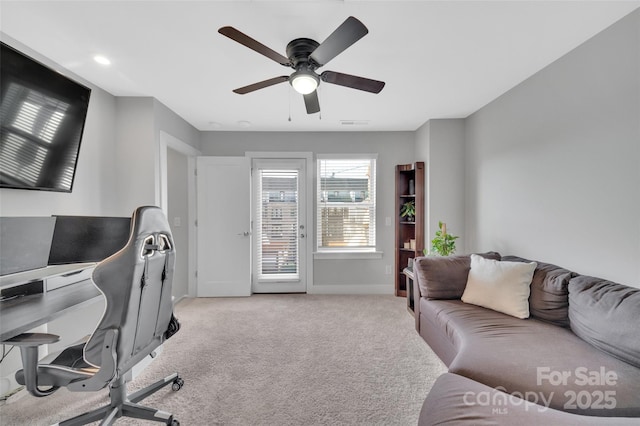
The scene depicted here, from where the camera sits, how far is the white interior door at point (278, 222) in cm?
412

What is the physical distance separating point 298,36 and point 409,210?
9.35 feet

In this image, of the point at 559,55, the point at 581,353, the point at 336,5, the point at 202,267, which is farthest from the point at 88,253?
the point at 559,55

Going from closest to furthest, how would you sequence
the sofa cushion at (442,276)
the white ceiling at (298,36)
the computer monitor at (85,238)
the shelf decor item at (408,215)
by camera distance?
the white ceiling at (298,36) < the computer monitor at (85,238) < the sofa cushion at (442,276) < the shelf decor item at (408,215)

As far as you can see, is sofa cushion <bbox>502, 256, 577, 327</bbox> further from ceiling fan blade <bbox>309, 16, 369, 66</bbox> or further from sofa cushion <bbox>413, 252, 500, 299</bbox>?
ceiling fan blade <bbox>309, 16, 369, 66</bbox>

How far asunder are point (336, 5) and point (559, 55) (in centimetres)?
187

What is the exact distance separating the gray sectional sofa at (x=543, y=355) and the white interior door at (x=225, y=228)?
2746 millimetres

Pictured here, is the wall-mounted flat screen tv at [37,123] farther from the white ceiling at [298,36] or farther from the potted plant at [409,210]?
the potted plant at [409,210]

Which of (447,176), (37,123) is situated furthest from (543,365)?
(37,123)

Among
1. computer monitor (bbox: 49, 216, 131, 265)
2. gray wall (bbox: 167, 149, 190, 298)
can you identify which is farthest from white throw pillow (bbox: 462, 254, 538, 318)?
gray wall (bbox: 167, 149, 190, 298)

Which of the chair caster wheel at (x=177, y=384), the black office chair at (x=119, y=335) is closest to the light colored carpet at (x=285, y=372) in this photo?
the chair caster wheel at (x=177, y=384)

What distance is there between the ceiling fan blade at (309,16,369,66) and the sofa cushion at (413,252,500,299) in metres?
1.94

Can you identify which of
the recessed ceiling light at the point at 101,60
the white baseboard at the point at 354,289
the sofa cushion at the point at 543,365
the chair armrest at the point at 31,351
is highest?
the recessed ceiling light at the point at 101,60

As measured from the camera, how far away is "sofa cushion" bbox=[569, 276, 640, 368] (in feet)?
4.58

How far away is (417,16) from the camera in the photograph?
1679 mm
